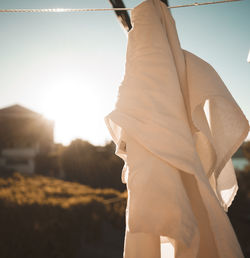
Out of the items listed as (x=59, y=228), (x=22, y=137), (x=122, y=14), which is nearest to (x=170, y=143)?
(x=122, y=14)

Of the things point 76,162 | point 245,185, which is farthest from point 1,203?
point 76,162

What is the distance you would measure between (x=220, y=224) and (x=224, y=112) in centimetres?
55

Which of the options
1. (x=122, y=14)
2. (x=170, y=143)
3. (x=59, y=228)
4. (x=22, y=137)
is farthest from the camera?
(x=22, y=137)

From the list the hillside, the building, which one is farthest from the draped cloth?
the building

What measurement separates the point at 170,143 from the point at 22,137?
23.0 meters

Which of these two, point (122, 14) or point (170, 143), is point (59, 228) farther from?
point (122, 14)

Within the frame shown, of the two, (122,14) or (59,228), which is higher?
(122,14)

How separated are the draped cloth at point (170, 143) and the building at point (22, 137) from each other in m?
22.0

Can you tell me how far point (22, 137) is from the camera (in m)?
19.6

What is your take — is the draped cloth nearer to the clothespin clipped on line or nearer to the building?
the clothespin clipped on line

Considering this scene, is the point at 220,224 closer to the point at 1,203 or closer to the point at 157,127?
the point at 157,127

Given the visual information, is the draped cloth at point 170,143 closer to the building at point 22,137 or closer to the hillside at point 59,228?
the hillside at point 59,228

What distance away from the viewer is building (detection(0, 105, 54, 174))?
18750mm

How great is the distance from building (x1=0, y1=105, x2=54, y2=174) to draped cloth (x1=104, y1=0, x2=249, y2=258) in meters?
22.0
